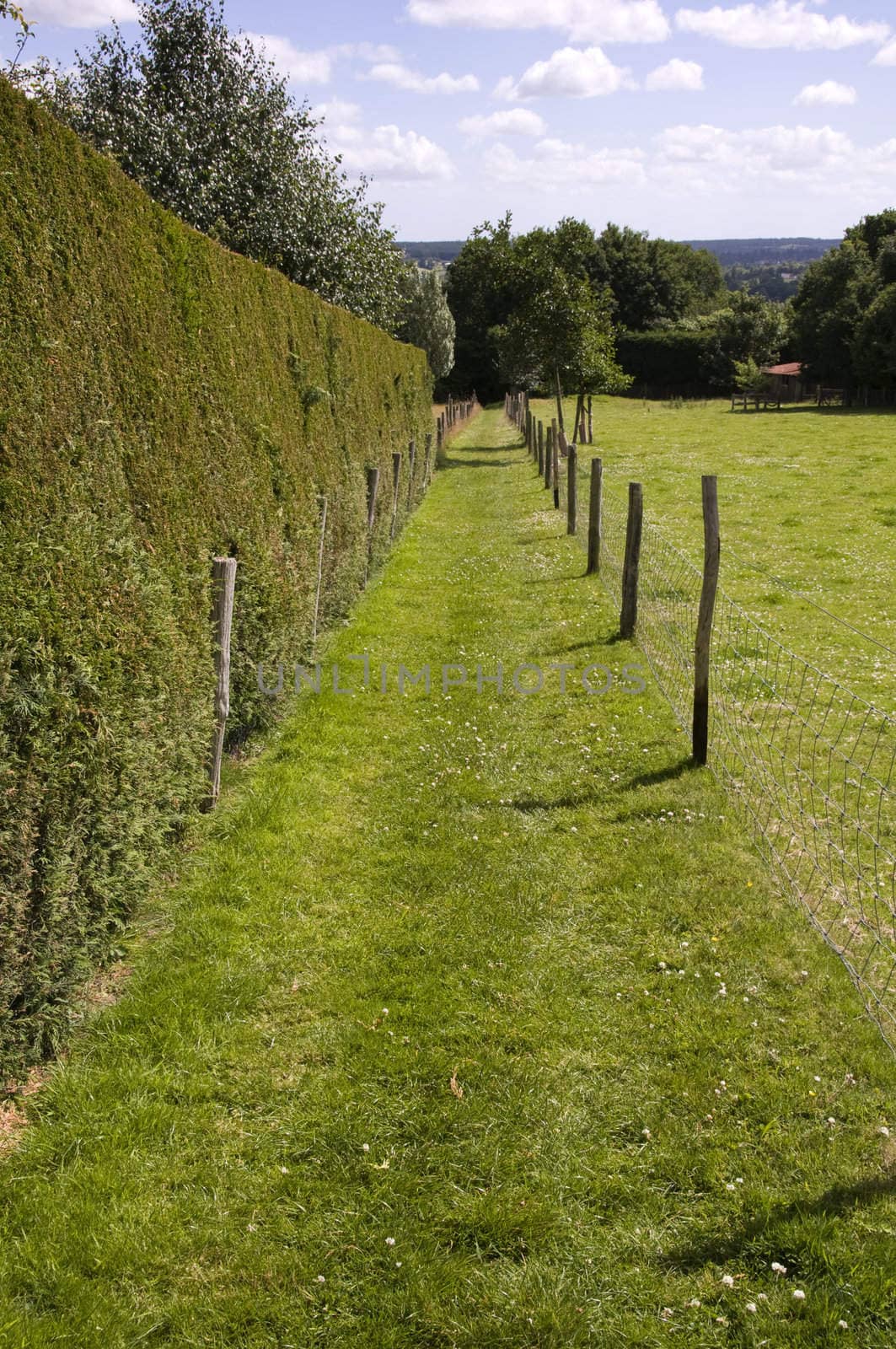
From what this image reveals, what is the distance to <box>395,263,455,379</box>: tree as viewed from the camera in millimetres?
53250

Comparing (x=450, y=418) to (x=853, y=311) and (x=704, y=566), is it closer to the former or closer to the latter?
(x=853, y=311)

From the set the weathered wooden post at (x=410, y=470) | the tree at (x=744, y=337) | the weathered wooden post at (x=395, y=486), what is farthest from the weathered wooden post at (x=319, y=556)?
the tree at (x=744, y=337)

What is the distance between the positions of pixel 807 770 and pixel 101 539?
5.63 m

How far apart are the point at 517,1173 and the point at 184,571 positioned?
4078 mm

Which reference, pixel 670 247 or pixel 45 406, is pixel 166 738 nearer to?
pixel 45 406

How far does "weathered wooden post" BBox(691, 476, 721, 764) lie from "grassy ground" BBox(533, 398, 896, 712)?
256cm

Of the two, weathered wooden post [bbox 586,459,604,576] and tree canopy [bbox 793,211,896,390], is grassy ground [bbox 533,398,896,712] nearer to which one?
weathered wooden post [bbox 586,459,604,576]

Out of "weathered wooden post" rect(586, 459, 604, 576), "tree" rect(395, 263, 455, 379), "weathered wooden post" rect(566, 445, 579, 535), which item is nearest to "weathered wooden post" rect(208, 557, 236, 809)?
"weathered wooden post" rect(586, 459, 604, 576)

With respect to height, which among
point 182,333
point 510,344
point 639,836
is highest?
point 510,344

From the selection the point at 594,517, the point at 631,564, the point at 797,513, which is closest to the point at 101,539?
the point at 631,564

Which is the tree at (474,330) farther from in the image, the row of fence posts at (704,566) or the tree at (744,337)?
the row of fence posts at (704,566)

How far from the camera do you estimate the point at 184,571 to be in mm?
6043

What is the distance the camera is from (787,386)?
6044 cm

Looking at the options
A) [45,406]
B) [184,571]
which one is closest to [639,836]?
[184,571]
